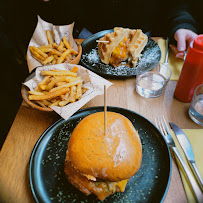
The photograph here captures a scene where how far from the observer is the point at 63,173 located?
975 millimetres

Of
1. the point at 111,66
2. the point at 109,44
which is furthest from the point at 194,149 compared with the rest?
the point at 109,44

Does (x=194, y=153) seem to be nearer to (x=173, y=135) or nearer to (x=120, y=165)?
(x=173, y=135)

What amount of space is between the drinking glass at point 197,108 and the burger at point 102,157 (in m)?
0.49

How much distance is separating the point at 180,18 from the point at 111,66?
0.88m

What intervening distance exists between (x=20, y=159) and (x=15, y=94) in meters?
1.46

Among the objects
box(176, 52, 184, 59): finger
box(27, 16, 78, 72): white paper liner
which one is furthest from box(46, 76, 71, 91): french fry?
box(176, 52, 184, 59): finger

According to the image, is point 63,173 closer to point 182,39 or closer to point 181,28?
point 182,39

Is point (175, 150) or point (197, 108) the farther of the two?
point (197, 108)

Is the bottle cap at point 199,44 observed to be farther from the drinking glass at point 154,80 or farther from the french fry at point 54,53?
the french fry at point 54,53

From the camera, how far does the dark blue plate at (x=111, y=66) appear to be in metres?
1.53

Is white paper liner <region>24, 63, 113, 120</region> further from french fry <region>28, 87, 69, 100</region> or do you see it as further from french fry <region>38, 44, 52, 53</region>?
french fry <region>38, 44, 52, 53</region>

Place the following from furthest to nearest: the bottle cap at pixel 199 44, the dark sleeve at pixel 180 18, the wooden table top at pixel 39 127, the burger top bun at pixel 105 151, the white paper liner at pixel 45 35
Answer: the dark sleeve at pixel 180 18 < the white paper liner at pixel 45 35 < the bottle cap at pixel 199 44 < the wooden table top at pixel 39 127 < the burger top bun at pixel 105 151

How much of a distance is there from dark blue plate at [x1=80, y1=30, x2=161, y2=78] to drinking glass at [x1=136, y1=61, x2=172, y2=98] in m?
0.05

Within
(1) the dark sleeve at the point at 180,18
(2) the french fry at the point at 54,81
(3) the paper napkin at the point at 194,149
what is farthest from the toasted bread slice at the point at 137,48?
(3) the paper napkin at the point at 194,149
